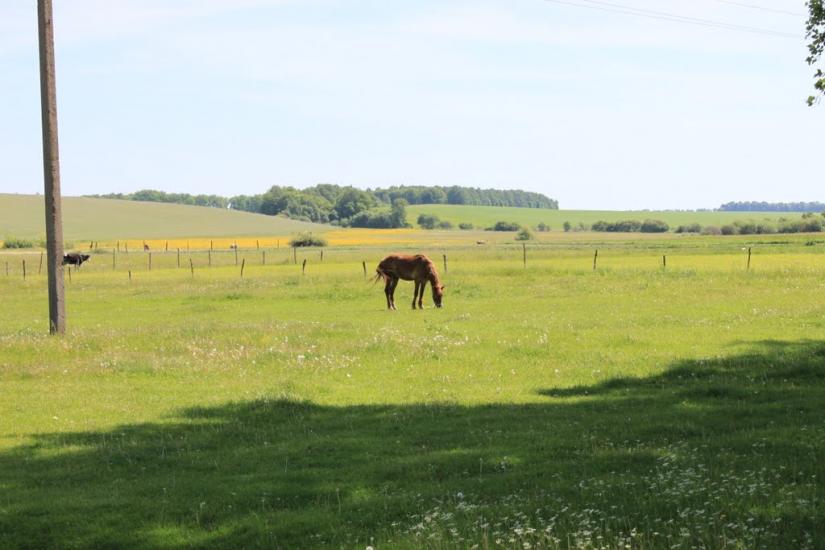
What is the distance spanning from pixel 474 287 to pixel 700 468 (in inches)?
1272

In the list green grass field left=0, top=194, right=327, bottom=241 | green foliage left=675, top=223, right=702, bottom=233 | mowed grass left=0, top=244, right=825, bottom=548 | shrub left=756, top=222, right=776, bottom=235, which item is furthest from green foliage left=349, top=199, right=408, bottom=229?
mowed grass left=0, top=244, right=825, bottom=548

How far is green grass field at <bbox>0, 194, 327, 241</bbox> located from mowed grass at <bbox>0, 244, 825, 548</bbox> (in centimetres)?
11288

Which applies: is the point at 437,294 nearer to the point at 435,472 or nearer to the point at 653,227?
the point at 435,472

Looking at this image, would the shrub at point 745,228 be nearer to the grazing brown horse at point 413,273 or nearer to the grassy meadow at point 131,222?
the grassy meadow at point 131,222

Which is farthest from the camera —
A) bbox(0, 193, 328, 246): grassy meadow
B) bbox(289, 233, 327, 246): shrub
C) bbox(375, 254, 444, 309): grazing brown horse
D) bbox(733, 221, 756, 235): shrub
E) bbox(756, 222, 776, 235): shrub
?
bbox(0, 193, 328, 246): grassy meadow

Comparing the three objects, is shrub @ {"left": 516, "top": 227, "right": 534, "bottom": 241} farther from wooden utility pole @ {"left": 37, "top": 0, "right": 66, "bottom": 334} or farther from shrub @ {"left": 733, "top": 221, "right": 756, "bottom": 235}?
wooden utility pole @ {"left": 37, "top": 0, "right": 66, "bottom": 334}

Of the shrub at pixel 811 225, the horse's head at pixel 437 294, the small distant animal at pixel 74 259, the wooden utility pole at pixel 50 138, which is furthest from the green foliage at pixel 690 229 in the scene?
the wooden utility pole at pixel 50 138

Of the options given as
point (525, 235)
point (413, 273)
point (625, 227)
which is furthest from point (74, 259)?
point (625, 227)

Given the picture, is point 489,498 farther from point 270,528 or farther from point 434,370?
point 434,370

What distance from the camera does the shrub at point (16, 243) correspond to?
371ft

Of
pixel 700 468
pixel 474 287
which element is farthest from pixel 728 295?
pixel 700 468

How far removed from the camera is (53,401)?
16703 mm

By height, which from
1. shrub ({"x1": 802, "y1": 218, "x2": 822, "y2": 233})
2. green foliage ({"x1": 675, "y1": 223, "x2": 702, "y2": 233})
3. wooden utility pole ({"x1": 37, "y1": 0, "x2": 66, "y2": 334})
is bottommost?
green foliage ({"x1": 675, "y1": 223, "x2": 702, "y2": 233})

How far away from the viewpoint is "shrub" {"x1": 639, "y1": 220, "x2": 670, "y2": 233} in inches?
6934
